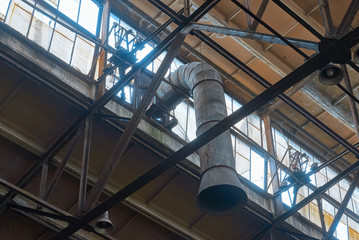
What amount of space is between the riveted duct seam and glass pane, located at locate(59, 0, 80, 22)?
327cm

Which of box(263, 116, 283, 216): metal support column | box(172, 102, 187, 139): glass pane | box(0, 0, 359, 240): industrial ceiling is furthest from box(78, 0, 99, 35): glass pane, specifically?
box(263, 116, 283, 216): metal support column

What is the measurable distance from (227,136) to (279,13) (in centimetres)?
692

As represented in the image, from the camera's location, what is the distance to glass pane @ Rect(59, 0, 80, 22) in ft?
49.3

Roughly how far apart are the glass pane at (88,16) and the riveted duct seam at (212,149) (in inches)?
115

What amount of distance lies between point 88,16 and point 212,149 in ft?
21.1

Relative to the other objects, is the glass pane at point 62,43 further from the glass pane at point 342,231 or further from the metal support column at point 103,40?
the glass pane at point 342,231

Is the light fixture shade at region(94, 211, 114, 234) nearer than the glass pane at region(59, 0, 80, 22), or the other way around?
the light fixture shade at region(94, 211, 114, 234)

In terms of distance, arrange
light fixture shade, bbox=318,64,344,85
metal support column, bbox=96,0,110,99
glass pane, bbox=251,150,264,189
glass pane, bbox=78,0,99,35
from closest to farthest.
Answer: light fixture shade, bbox=318,64,344,85
metal support column, bbox=96,0,110,99
glass pane, bbox=78,0,99,35
glass pane, bbox=251,150,264,189

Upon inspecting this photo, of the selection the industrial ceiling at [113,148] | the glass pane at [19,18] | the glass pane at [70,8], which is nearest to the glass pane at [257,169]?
the industrial ceiling at [113,148]

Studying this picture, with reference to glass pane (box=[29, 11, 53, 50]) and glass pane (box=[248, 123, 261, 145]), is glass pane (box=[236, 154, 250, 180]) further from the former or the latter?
glass pane (box=[29, 11, 53, 50])

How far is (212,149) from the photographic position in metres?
11.2

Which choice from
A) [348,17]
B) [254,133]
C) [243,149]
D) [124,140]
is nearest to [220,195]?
[124,140]

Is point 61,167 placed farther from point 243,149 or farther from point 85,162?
point 243,149

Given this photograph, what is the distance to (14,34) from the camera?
12.0m
